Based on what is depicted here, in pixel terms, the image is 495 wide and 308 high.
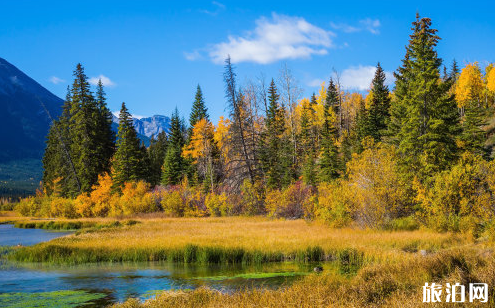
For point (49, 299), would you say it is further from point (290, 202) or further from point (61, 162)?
point (61, 162)

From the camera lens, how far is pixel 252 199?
140 feet

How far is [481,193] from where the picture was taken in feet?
71.3

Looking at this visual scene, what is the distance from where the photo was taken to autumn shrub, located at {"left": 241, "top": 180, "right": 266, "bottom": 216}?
4256 centimetres

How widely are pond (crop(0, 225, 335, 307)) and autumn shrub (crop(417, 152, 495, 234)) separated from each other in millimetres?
9755

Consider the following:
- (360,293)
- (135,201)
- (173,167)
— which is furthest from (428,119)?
(173,167)

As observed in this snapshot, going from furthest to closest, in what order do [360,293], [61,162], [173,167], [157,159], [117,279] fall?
[157,159]
[61,162]
[173,167]
[117,279]
[360,293]

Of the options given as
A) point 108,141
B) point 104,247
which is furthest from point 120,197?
point 104,247

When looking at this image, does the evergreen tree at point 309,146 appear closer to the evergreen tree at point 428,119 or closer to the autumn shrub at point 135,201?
the evergreen tree at point 428,119

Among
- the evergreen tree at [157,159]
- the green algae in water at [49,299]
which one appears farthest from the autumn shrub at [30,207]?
the green algae in water at [49,299]

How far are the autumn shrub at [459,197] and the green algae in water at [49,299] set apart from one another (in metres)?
19.5

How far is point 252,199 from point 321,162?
Result: 8968 mm

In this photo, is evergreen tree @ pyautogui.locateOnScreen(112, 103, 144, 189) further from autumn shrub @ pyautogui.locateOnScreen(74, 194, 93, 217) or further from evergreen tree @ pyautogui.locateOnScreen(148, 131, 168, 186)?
evergreen tree @ pyautogui.locateOnScreen(148, 131, 168, 186)

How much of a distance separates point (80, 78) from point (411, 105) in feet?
179

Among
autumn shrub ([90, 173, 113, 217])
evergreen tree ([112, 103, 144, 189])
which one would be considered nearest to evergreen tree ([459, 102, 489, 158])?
evergreen tree ([112, 103, 144, 189])
